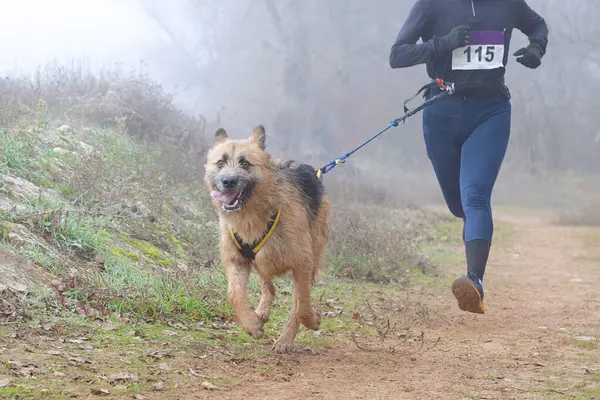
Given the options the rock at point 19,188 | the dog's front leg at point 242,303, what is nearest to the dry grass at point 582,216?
the rock at point 19,188

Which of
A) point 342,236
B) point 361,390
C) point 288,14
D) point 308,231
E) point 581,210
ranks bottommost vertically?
point 581,210

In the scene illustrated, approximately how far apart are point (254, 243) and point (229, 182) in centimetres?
47

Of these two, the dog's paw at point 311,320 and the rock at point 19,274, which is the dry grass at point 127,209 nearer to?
the rock at point 19,274

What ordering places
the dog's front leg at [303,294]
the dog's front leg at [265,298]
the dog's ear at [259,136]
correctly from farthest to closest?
the dog's front leg at [265,298], the dog's ear at [259,136], the dog's front leg at [303,294]

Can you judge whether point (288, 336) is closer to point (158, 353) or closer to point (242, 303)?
point (242, 303)

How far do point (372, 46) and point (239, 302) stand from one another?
19.3 meters

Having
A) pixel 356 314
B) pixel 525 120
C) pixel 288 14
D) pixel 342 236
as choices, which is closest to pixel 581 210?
pixel 525 120

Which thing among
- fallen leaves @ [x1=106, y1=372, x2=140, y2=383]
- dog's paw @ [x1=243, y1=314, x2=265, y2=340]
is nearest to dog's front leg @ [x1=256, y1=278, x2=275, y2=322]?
dog's paw @ [x1=243, y1=314, x2=265, y2=340]

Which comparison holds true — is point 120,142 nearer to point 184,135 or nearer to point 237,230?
point 184,135

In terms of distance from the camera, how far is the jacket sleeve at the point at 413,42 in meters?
5.39

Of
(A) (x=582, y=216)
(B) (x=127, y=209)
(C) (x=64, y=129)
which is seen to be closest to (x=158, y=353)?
(B) (x=127, y=209)

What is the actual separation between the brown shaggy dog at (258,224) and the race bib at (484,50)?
1.65m

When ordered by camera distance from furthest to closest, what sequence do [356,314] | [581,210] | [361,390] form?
[581,210] < [356,314] < [361,390]

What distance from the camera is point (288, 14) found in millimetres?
23500
